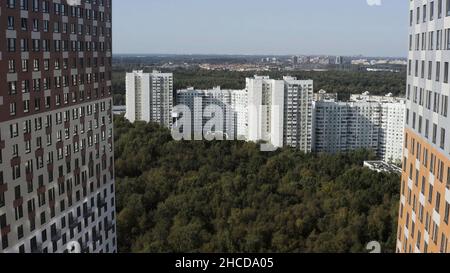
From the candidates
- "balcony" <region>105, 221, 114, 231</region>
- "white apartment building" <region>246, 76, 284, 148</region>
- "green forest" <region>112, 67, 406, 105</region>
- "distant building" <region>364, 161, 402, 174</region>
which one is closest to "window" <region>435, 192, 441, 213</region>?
"balcony" <region>105, 221, 114, 231</region>

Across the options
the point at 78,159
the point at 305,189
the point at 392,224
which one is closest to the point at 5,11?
the point at 78,159

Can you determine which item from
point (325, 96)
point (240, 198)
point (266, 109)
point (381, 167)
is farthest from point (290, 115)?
point (240, 198)

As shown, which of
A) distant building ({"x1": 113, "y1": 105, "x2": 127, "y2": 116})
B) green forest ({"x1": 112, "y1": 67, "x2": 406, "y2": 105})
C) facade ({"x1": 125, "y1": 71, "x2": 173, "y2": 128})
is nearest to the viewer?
green forest ({"x1": 112, "y1": 67, "x2": 406, "y2": 105})

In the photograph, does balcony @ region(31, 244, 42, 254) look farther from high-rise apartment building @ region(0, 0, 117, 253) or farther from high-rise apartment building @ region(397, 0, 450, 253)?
high-rise apartment building @ region(397, 0, 450, 253)

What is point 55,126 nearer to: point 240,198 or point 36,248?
point 36,248

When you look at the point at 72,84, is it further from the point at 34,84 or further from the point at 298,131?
the point at 298,131

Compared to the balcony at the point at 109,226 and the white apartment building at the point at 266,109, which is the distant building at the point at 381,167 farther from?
the balcony at the point at 109,226
